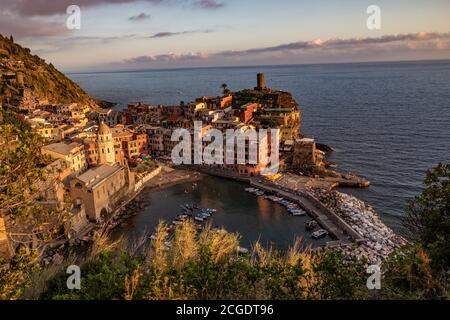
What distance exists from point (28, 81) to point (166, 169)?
44.5 meters

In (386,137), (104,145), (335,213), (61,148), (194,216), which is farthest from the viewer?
(386,137)

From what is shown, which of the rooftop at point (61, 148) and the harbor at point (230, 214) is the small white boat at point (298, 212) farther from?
the rooftop at point (61, 148)

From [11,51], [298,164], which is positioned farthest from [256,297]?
[11,51]

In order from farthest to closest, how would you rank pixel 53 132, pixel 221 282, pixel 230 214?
pixel 53 132, pixel 230 214, pixel 221 282

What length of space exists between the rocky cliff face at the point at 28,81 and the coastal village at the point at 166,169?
1026 millimetres

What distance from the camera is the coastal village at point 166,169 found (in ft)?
82.0

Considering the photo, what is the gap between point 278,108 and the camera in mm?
55625

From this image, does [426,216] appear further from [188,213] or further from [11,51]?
[11,51]

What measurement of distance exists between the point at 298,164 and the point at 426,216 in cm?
3015

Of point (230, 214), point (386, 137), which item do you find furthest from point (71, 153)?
point (386, 137)

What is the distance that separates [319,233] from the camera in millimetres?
24906

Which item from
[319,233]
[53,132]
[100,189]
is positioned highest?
[53,132]

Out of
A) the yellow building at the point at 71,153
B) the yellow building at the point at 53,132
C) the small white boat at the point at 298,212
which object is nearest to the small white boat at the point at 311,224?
the small white boat at the point at 298,212

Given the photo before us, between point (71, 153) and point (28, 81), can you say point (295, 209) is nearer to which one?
point (71, 153)
